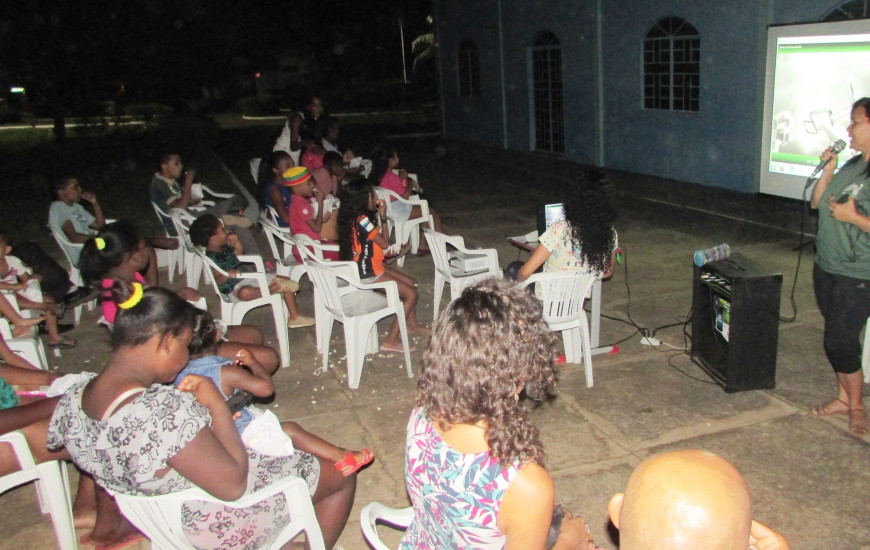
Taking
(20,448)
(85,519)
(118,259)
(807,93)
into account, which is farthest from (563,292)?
(807,93)

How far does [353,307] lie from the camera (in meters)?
5.00

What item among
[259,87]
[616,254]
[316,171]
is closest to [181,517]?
[616,254]

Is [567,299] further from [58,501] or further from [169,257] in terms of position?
[169,257]

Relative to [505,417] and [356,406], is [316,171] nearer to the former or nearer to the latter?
[356,406]

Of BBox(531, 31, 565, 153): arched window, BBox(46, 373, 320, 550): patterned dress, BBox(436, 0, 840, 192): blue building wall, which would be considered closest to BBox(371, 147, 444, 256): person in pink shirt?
BBox(436, 0, 840, 192): blue building wall

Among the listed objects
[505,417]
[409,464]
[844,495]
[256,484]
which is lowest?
[844,495]

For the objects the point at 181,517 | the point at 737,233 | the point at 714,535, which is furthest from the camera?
the point at 737,233

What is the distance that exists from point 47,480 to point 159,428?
1165 millimetres

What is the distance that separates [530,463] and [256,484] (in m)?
1.33

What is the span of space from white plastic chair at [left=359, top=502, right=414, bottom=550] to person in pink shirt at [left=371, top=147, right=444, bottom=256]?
228 inches

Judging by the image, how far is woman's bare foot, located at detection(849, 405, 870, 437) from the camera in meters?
3.79

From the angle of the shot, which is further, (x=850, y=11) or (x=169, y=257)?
(x=850, y=11)

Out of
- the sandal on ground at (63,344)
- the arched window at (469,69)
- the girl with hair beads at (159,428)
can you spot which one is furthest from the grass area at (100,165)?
the arched window at (469,69)

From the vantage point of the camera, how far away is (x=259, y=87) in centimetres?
6175
